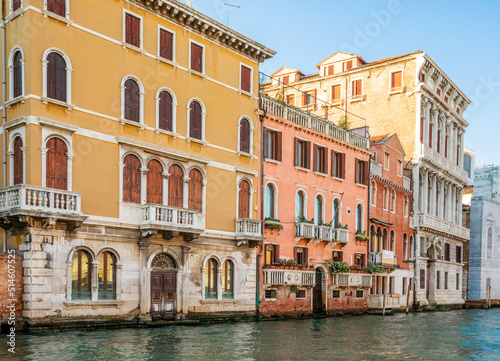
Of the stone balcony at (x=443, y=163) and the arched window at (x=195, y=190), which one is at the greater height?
the stone balcony at (x=443, y=163)

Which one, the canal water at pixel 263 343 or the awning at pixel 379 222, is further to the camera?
the awning at pixel 379 222

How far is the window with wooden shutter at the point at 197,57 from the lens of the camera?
24234 mm

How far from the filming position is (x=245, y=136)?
87.5ft

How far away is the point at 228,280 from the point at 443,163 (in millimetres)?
27000

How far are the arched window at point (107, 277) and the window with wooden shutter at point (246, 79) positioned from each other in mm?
10118

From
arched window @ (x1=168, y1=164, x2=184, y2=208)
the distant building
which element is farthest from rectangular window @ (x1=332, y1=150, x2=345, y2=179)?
the distant building

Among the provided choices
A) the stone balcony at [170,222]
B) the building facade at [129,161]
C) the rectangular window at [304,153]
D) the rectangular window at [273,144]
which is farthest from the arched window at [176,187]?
the rectangular window at [304,153]

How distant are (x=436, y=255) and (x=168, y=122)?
2926cm

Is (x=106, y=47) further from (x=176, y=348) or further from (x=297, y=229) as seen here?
(x=297, y=229)

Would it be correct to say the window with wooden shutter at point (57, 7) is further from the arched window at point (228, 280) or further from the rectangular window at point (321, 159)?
the rectangular window at point (321, 159)

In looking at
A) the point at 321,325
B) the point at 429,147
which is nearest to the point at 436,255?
the point at 429,147

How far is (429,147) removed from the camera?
143 feet

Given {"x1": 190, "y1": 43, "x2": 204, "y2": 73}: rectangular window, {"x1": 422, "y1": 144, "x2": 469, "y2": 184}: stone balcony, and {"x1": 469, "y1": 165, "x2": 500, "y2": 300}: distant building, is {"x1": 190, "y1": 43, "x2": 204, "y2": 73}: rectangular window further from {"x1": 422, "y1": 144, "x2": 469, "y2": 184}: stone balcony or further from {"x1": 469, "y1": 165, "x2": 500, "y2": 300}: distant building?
{"x1": 469, "y1": 165, "x2": 500, "y2": 300}: distant building

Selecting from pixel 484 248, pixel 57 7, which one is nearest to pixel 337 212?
pixel 57 7
